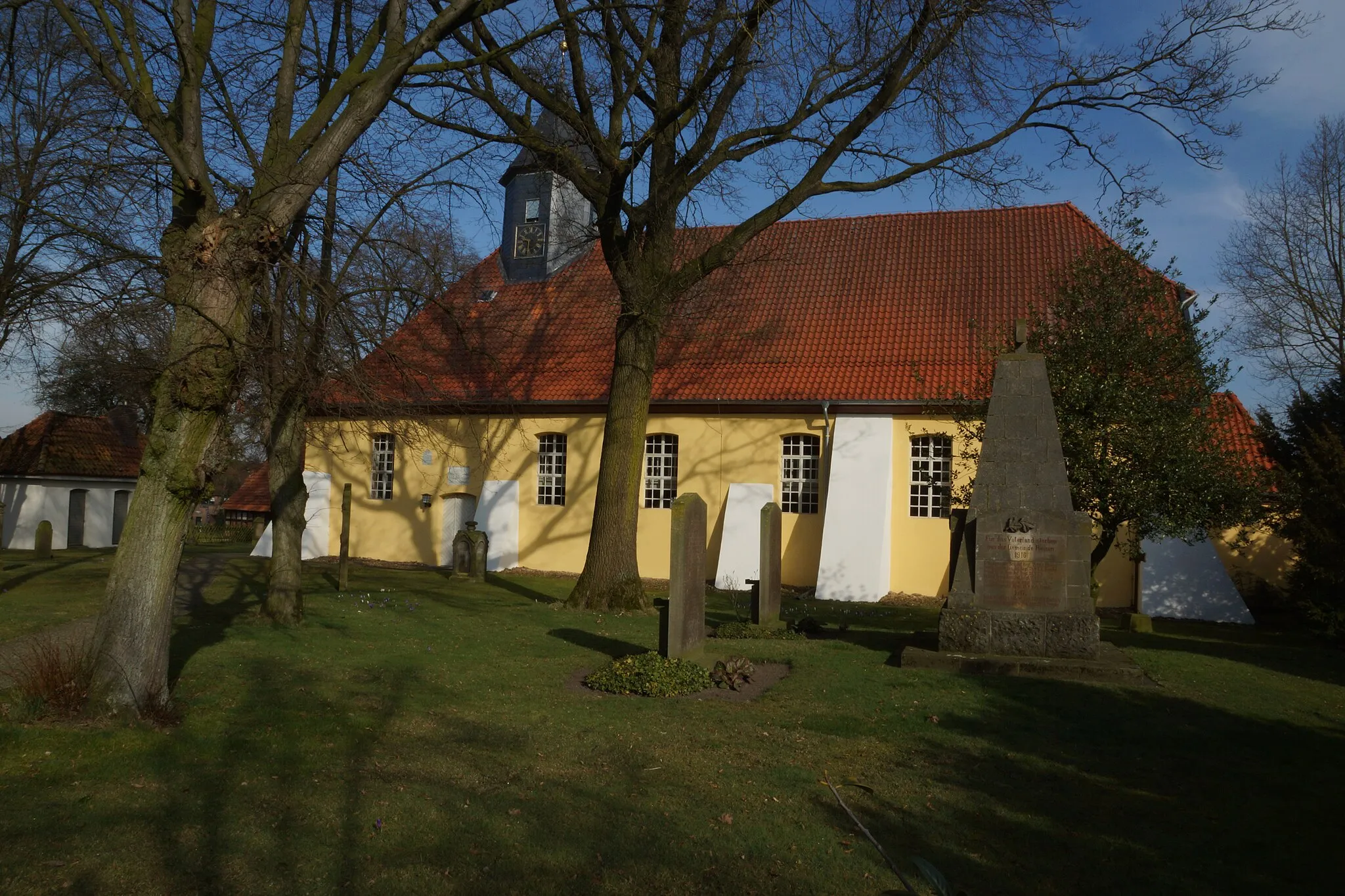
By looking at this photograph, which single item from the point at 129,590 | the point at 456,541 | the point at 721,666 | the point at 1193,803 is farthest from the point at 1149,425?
the point at 456,541

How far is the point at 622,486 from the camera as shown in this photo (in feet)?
51.8

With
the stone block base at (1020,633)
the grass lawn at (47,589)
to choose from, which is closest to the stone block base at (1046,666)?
the stone block base at (1020,633)

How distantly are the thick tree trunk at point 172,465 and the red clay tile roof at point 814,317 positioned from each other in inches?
491

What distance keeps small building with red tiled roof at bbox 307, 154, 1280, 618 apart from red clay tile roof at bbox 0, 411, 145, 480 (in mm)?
15111

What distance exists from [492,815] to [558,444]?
19.4m

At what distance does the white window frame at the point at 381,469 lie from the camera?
2636 cm

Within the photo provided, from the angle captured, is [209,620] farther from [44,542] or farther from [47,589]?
[44,542]

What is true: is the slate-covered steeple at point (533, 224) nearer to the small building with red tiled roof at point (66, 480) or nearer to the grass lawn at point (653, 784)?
the small building with red tiled roof at point (66, 480)

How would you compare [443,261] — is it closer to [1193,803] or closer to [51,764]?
[51,764]

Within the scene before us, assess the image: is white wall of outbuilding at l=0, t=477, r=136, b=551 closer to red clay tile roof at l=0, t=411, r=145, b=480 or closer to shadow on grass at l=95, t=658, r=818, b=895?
red clay tile roof at l=0, t=411, r=145, b=480

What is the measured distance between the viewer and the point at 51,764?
6164 mm

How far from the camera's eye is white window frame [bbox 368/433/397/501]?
26359mm

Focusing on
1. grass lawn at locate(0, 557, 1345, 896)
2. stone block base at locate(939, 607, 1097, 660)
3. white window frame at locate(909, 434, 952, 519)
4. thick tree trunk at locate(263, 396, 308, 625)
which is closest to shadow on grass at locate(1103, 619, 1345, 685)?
grass lawn at locate(0, 557, 1345, 896)

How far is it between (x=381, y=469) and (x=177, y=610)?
513 inches
